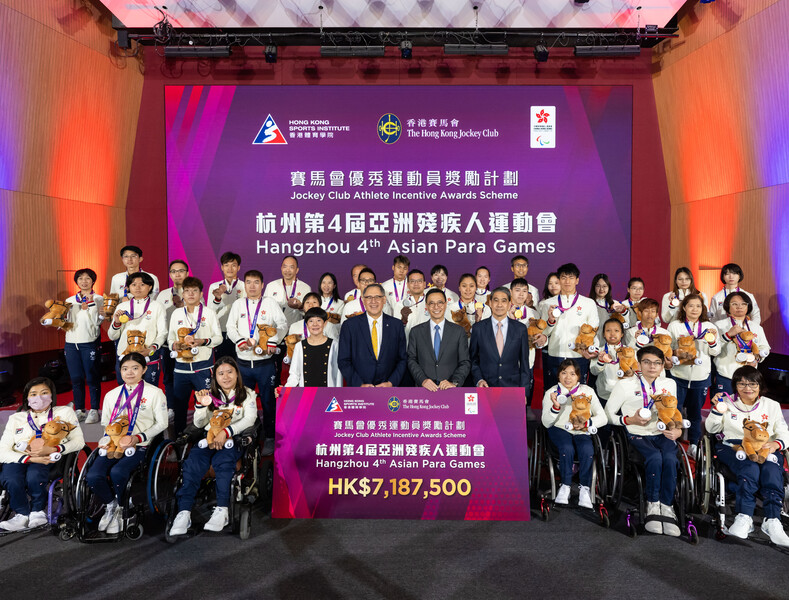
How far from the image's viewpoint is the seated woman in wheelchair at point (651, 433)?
3.50 m

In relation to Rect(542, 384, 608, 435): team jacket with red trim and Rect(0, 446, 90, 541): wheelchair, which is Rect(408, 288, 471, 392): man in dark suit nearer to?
Rect(542, 384, 608, 435): team jacket with red trim

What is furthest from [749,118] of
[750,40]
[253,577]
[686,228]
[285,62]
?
[253,577]

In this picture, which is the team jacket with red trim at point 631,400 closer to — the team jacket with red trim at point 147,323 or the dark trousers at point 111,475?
the dark trousers at point 111,475

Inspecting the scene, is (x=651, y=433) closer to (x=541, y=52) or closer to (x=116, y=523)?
(x=116, y=523)

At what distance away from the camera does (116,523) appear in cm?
342

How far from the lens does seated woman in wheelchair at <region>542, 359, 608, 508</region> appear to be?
3768 mm

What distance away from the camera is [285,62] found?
26.2 feet

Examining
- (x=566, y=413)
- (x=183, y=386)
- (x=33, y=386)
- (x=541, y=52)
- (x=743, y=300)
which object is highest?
(x=541, y=52)

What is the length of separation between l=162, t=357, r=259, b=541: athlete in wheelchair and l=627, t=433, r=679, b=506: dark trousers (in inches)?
101

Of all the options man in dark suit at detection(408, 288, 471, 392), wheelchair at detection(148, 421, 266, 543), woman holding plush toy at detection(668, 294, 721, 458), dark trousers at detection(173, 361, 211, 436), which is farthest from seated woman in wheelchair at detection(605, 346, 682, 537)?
dark trousers at detection(173, 361, 211, 436)

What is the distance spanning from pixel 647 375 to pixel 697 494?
87 cm

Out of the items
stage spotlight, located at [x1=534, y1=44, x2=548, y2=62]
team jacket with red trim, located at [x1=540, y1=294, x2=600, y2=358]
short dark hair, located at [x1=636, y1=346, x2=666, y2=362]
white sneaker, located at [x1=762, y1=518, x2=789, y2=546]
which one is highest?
stage spotlight, located at [x1=534, y1=44, x2=548, y2=62]

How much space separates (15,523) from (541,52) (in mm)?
7654

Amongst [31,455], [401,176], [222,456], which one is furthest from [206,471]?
[401,176]
